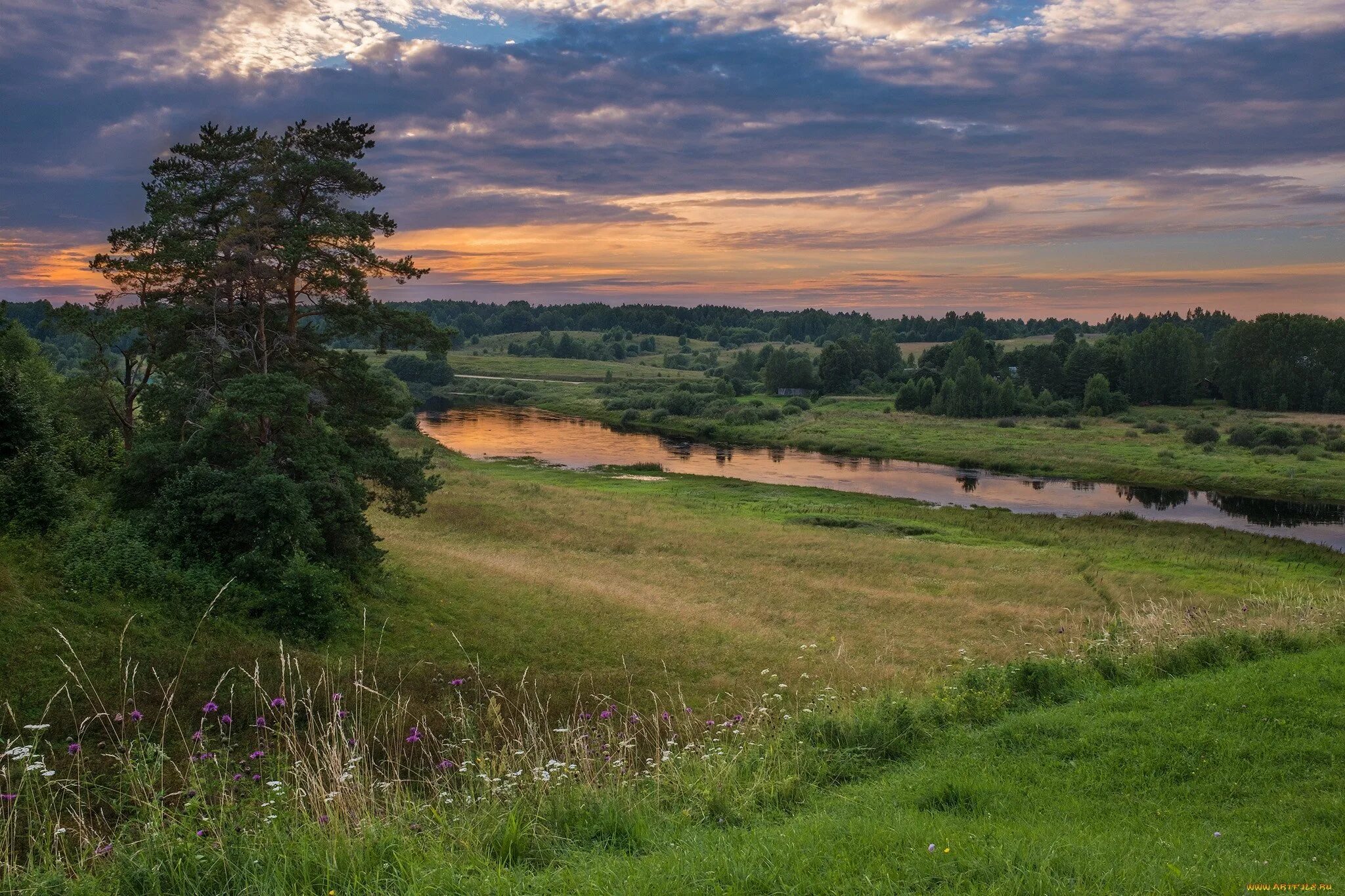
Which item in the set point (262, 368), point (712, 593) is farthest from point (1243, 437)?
point (262, 368)

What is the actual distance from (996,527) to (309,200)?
41369 millimetres

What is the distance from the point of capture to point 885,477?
73.1 metres

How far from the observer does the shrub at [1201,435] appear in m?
86.5

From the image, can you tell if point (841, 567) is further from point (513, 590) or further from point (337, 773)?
point (337, 773)

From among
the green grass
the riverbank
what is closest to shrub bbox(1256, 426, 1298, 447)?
the riverbank

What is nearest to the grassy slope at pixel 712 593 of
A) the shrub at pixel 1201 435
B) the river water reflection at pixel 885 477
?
the river water reflection at pixel 885 477

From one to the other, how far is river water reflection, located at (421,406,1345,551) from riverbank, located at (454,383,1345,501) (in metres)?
2.90

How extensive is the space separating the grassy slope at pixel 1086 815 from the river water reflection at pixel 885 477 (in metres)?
47.2

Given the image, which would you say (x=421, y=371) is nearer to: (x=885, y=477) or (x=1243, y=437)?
→ (x=885, y=477)

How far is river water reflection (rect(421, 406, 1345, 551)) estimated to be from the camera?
5566 centimetres

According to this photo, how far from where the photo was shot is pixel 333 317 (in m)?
22.2

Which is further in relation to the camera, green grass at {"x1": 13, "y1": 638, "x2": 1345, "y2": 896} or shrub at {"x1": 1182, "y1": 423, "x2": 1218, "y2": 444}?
shrub at {"x1": 1182, "y1": 423, "x2": 1218, "y2": 444}

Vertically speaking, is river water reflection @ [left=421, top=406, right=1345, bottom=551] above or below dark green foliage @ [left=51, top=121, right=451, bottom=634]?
below

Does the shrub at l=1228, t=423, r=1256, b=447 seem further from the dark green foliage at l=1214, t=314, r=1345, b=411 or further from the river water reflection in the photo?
the dark green foliage at l=1214, t=314, r=1345, b=411
